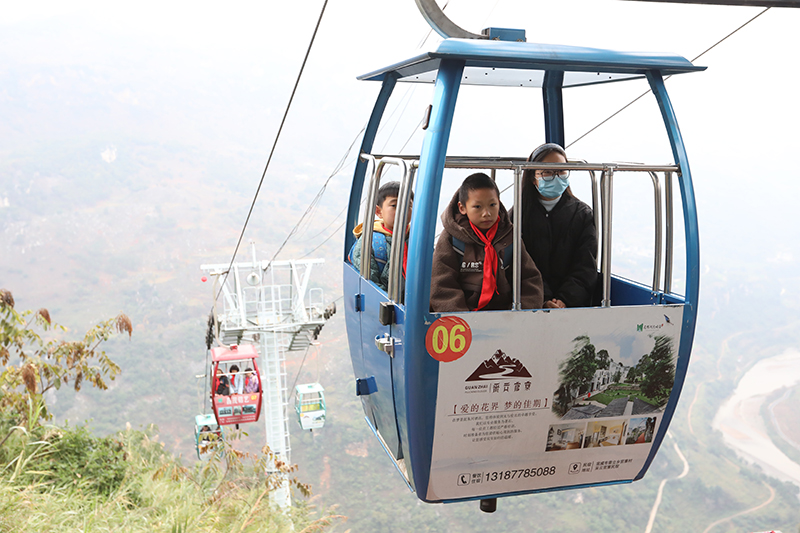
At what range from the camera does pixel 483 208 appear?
7.35 feet

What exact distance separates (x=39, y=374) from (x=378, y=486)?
26.7 meters

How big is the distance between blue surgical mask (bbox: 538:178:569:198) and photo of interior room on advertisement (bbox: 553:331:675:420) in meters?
0.68

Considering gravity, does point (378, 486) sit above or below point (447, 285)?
below

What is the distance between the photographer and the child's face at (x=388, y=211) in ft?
8.92

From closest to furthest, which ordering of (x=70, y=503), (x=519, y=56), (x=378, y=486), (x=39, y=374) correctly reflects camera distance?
(x=519, y=56), (x=70, y=503), (x=39, y=374), (x=378, y=486)

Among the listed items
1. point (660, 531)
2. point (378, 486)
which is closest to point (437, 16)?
point (378, 486)

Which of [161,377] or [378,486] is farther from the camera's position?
[161,377]

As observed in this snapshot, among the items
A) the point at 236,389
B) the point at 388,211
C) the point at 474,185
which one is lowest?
the point at 236,389

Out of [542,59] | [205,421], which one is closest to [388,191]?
[542,59]

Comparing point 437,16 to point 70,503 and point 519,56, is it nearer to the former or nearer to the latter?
point 519,56

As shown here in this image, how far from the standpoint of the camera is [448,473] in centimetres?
227

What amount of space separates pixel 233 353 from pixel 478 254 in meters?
8.90

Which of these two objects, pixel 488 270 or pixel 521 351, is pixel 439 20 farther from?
pixel 521 351

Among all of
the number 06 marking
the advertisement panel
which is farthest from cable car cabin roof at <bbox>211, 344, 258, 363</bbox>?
the number 06 marking
